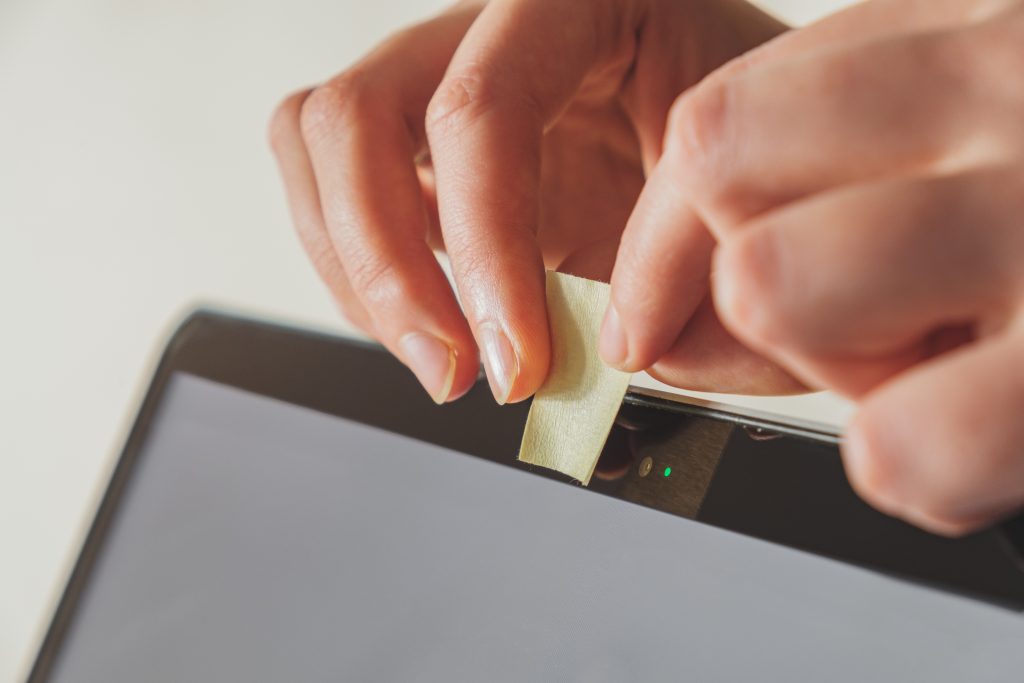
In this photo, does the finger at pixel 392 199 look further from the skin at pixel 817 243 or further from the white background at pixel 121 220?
the white background at pixel 121 220

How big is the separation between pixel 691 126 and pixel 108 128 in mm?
1177

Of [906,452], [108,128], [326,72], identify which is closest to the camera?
[906,452]

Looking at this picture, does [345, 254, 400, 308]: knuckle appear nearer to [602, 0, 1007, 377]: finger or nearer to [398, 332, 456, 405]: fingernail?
[398, 332, 456, 405]: fingernail

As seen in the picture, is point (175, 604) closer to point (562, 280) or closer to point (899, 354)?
point (562, 280)

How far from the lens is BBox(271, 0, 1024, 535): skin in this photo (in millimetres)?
181

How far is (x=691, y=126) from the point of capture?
21 centimetres

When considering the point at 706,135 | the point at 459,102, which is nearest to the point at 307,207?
the point at 459,102

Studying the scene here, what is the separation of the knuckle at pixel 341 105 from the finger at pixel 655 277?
30 centimetres

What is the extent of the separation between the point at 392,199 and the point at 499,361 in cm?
20

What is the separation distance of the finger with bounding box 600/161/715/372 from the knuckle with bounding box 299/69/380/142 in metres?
0.30

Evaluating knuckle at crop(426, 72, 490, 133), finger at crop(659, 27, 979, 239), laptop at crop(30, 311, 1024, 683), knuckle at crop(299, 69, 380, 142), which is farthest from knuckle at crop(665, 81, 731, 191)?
knuckle at crop(299, 69, 380, 142)

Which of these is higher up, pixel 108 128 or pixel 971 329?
pixel 971 329

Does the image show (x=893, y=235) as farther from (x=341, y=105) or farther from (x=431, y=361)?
(x=341, y=105)

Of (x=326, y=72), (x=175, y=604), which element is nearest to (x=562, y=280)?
(x=175, y=604)
